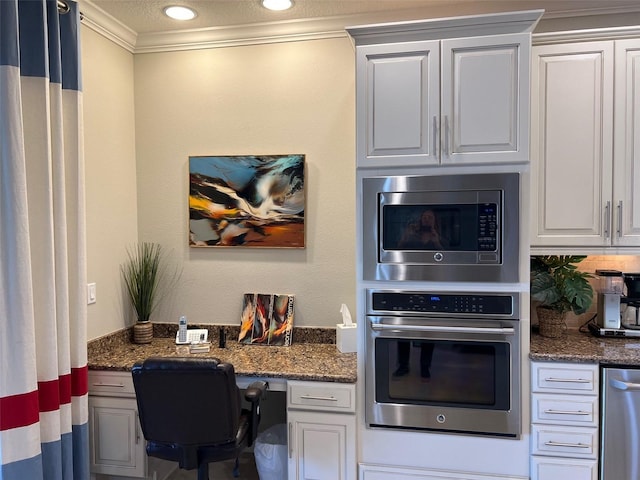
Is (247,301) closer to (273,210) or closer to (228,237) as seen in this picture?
(228,237)

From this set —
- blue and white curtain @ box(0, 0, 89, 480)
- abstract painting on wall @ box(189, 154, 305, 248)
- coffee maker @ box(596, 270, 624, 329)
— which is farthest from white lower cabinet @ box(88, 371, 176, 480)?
coffee maker @ box(596, 270, 624, 329)

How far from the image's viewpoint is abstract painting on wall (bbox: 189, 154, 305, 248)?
266cm

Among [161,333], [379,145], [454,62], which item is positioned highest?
[454,62]

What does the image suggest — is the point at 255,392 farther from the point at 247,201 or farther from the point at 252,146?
the point at 252,146

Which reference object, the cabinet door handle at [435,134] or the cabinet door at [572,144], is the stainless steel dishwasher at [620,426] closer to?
the cabinet door at [572,144]

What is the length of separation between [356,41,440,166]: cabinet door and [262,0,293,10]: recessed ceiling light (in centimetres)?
60

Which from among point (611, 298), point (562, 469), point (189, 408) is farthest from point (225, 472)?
point (611, 298)

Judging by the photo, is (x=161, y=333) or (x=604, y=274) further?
(x=161, y=333)

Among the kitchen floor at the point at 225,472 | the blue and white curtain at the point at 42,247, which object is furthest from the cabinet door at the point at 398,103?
the kitchen floor at the point at 225,472

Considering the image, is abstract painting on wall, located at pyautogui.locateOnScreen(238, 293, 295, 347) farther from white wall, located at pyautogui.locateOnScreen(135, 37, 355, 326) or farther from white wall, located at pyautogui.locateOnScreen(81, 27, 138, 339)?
white wall, located at pyautogui.locateOnScreen(81, 27, 138, 339)

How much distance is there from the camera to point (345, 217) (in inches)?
104

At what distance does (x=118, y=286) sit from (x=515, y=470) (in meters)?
2.36

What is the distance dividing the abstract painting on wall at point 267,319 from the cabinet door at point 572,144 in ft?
4.74

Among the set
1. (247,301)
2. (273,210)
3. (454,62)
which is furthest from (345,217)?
(454,62)
